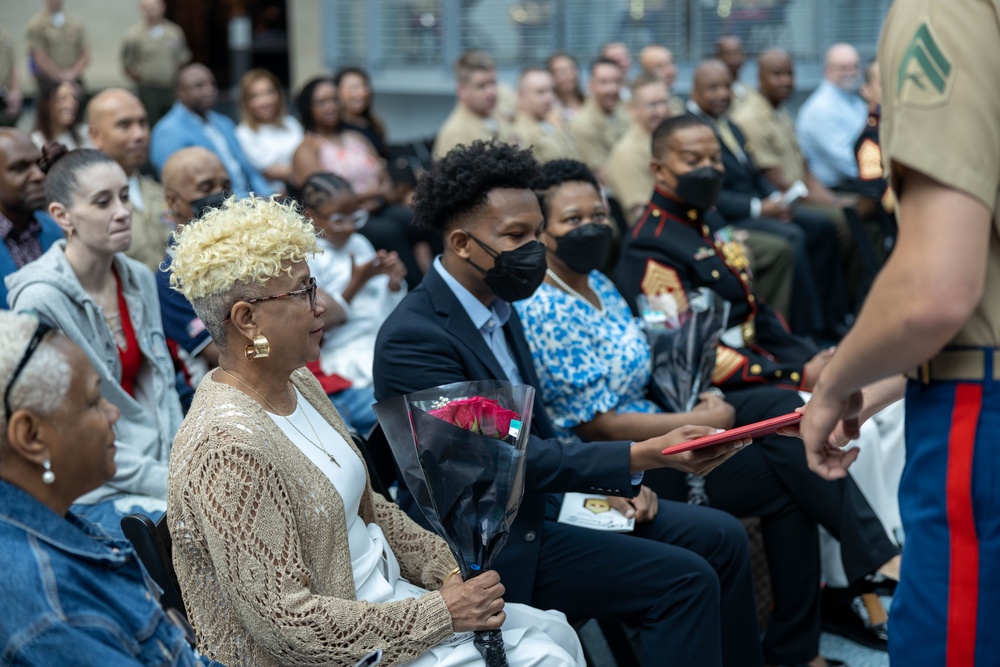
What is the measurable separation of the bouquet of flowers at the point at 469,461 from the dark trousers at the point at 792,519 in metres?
1.34

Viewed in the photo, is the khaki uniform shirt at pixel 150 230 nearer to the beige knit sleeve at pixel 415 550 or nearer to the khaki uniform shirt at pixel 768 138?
the beige knit sleeve at pixel 415 550

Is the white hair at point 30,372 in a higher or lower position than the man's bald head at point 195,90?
lower

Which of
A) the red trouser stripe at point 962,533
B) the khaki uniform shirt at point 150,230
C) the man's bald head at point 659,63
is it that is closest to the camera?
the red trouser stripe at point 962,533

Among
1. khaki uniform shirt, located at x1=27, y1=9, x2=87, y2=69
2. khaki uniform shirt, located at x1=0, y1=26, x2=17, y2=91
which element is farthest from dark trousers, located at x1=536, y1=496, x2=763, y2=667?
khaki uniform shirt, located at x1=27, y1=9, x2=87, y2=69

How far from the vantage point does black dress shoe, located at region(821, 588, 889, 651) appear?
3.87 m

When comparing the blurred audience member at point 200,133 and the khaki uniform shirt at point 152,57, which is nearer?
the blurred audience member at point 200,133

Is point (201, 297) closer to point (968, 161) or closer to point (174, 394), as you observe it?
point (174, 394)

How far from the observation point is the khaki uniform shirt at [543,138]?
8.37 m

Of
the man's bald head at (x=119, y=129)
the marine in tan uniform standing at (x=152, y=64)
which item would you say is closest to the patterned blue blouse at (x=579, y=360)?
the man's bald head at (x=119, y=129)

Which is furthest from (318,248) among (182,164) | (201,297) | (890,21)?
(182,164)

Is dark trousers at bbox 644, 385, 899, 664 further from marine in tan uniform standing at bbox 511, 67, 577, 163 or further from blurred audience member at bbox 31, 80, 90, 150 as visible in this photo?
marine in tan uniform standing at bbox 511, 67, 577, 163

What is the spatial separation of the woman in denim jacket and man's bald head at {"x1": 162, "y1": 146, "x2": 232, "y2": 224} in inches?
115

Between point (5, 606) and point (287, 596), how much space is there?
0.65m

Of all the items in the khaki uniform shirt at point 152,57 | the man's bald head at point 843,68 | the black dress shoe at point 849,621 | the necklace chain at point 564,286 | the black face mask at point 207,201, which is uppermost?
the khaki uniform shirt at point 152,57
